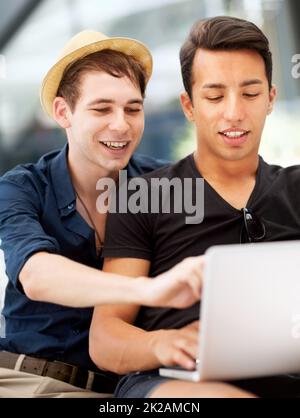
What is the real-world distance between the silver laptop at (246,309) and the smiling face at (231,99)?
1.80 ft

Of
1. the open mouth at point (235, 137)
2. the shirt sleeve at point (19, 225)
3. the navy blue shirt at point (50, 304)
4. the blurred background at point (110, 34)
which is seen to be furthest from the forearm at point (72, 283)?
the blurred background at point (110, 34)

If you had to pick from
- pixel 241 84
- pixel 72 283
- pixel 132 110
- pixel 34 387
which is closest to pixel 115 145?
pixel 132 110

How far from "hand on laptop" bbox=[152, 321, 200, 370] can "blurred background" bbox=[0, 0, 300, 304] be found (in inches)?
86.6

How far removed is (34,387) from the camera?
5.74 ft

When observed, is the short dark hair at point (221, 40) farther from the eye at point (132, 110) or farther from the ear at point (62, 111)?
the ear at point (62, 111)

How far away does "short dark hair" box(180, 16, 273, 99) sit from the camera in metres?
1.70

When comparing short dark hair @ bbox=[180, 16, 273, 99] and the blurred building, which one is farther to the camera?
the blurred building

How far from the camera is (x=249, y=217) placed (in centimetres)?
168

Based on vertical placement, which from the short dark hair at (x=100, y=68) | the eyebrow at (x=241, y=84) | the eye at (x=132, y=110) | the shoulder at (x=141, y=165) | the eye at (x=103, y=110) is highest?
the short dark hair at (x=100, y=68)

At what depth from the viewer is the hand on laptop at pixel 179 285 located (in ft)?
3.96

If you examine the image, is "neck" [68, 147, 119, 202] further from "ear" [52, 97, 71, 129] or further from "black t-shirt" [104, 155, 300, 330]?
"black t-shirt" [104, 155, 300, 330]

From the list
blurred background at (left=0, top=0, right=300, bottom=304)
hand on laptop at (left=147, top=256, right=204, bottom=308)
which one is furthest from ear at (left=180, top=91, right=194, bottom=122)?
blurred background at (left=0, top=0, right=300, bottom=304)
